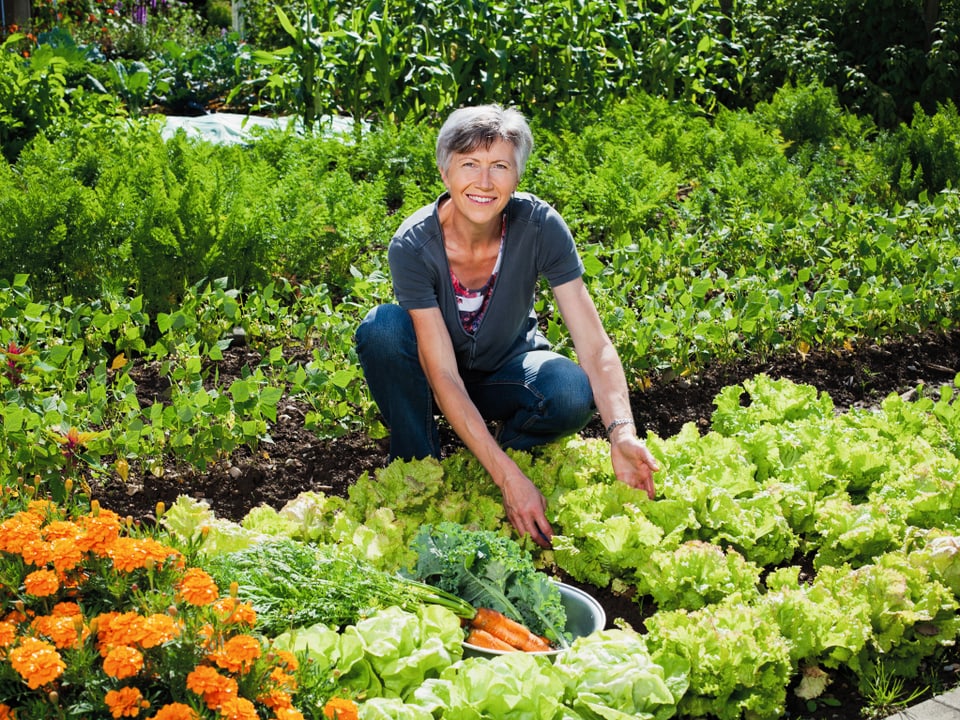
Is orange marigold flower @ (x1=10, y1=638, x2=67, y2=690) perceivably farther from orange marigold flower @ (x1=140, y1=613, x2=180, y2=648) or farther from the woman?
the woman

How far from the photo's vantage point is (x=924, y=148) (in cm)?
725

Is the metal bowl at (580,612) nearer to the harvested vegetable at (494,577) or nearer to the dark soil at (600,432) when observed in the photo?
the harvested vegetable at (494,577)

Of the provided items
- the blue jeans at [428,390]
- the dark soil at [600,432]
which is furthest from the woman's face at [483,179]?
the dark soil at [600,432]

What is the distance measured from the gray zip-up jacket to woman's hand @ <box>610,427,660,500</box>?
592 millimetres

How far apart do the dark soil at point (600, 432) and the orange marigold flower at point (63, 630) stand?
4.74ft

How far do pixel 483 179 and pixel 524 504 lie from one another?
3.25ft

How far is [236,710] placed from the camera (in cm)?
193

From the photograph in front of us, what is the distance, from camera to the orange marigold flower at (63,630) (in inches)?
80.2

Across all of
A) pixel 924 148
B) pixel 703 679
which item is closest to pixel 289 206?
pixel 703 679

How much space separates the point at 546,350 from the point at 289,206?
191 centimetres

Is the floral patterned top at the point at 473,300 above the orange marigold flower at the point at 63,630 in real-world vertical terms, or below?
above

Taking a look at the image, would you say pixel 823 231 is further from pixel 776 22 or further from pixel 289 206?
pixel 776 22

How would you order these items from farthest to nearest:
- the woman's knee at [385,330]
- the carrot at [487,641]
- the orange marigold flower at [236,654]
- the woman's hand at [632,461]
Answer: the woman's knee at [385,330] → the woman's hand at [632,461] → the carrot at [487,641] → the orange marigold flower at [236,654]

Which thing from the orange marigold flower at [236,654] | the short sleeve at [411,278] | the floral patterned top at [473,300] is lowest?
the orange marigold flower at [236,654]
